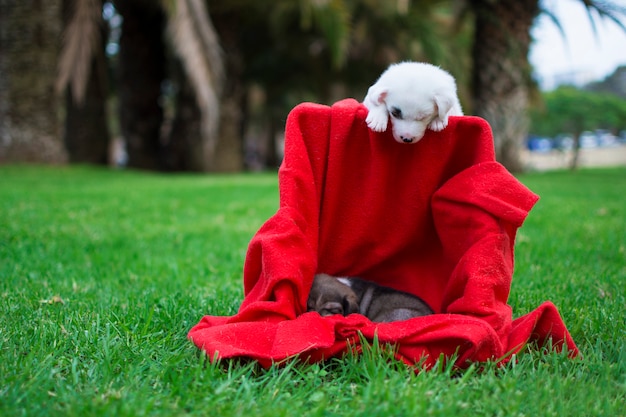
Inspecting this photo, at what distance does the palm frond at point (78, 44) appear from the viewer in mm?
9797

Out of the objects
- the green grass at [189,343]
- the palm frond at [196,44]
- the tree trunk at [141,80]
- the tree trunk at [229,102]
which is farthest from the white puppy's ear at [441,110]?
the tree trunk at [141,80]

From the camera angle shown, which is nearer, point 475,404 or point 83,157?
point 475,404

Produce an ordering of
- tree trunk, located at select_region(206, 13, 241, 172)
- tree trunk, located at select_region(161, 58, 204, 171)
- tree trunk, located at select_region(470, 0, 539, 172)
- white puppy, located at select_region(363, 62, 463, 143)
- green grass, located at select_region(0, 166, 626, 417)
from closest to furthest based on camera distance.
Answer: green grass, located at select_region(0, 166, 626, 417)
white puppy, located at select_region(363, 62, 463, 143)
tree trunk, located at select_region(470, 0, 539, 172)
tree trunk, located at select_region(161, 58, 204, 171)
tree trunk, located at select_region(206, 13, 241, 172)

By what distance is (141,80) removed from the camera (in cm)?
1395

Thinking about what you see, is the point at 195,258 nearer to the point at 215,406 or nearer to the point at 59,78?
the point at 215,406

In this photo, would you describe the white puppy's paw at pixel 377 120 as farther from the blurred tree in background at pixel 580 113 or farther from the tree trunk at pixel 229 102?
the blurred tree in background at pixel 580 113

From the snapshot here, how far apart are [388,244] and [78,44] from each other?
29.4ft

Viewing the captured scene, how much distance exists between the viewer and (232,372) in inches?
80.4

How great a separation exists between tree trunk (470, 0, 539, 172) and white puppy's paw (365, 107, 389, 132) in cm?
934

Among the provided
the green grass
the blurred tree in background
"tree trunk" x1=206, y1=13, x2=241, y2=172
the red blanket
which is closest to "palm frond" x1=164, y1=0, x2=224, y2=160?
"tree trunk" x1=206, y1=13, x2=241, y2=172

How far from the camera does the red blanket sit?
216 cm

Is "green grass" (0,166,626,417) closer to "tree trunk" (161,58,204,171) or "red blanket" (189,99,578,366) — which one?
"red blanket" (189,99,578,366)

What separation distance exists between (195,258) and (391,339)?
2424 millimetres

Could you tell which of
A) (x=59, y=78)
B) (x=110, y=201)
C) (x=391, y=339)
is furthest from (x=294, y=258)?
(x=59, y=78)
